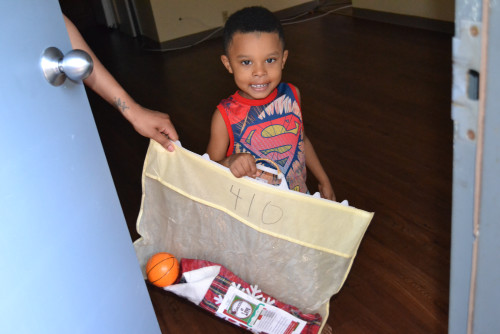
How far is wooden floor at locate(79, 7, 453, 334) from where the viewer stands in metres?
1.57

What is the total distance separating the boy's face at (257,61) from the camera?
137 cm

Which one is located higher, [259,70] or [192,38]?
[259,70]

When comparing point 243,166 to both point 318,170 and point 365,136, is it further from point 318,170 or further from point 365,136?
point 365,136

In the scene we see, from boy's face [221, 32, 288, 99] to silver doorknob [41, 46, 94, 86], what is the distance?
0.67m

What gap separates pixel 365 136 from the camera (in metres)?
2.54

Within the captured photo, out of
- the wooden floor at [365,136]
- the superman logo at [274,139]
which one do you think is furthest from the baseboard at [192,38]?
the superman logo at [274,139]

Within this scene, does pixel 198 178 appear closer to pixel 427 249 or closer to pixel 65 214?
pixel 65 214

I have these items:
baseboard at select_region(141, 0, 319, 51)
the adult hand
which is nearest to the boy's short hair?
the adult hand

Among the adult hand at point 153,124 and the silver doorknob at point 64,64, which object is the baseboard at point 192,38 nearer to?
the adult hand at point 153,124

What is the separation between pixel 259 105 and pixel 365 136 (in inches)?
48.3

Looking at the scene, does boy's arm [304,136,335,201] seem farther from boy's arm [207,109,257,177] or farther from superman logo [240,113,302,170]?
boy's arm [207,109,257,177]

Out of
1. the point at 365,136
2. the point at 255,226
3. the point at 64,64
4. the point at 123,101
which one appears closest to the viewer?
the point at 64,64

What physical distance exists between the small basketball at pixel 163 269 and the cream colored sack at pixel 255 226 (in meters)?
0.04

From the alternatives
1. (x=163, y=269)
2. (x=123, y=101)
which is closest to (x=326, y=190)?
(x=163, y=269)
